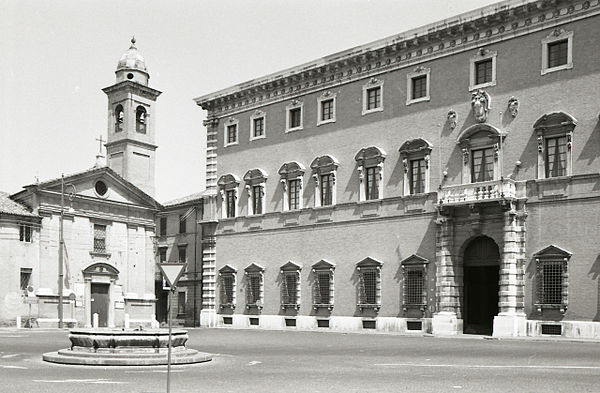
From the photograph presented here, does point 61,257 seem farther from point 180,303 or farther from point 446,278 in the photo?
point 446,278

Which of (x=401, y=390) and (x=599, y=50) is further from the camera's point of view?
(x=599, y=50)

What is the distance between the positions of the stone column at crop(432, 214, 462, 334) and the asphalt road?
10195mm

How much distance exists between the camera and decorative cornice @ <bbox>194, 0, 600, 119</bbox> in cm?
3328

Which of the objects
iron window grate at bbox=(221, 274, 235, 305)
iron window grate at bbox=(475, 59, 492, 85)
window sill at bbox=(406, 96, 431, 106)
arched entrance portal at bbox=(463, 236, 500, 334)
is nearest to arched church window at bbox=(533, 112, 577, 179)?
iron window grate at bbox=(475, 59, 492, 85)

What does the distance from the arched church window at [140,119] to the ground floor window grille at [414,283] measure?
3222 cm

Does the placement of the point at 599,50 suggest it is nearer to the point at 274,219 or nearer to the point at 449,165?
the point at 449,165

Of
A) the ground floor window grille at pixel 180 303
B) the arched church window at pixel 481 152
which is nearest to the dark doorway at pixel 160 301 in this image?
the ground floor window grille at pixel 180 303

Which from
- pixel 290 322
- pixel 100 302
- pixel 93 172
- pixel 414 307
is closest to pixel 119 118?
pixel 93 172

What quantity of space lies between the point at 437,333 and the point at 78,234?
24.9 metres

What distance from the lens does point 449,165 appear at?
36.5 metres

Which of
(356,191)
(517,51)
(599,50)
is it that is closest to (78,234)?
(356,191)

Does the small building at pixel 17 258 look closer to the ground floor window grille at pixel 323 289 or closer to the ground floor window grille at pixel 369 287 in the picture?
the ground floor window grille at pixel 323 289

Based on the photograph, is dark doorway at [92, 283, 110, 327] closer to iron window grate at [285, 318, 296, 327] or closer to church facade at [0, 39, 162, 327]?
church facade at [0, 39, 162, 327]

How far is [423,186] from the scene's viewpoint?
37688 millimetres
